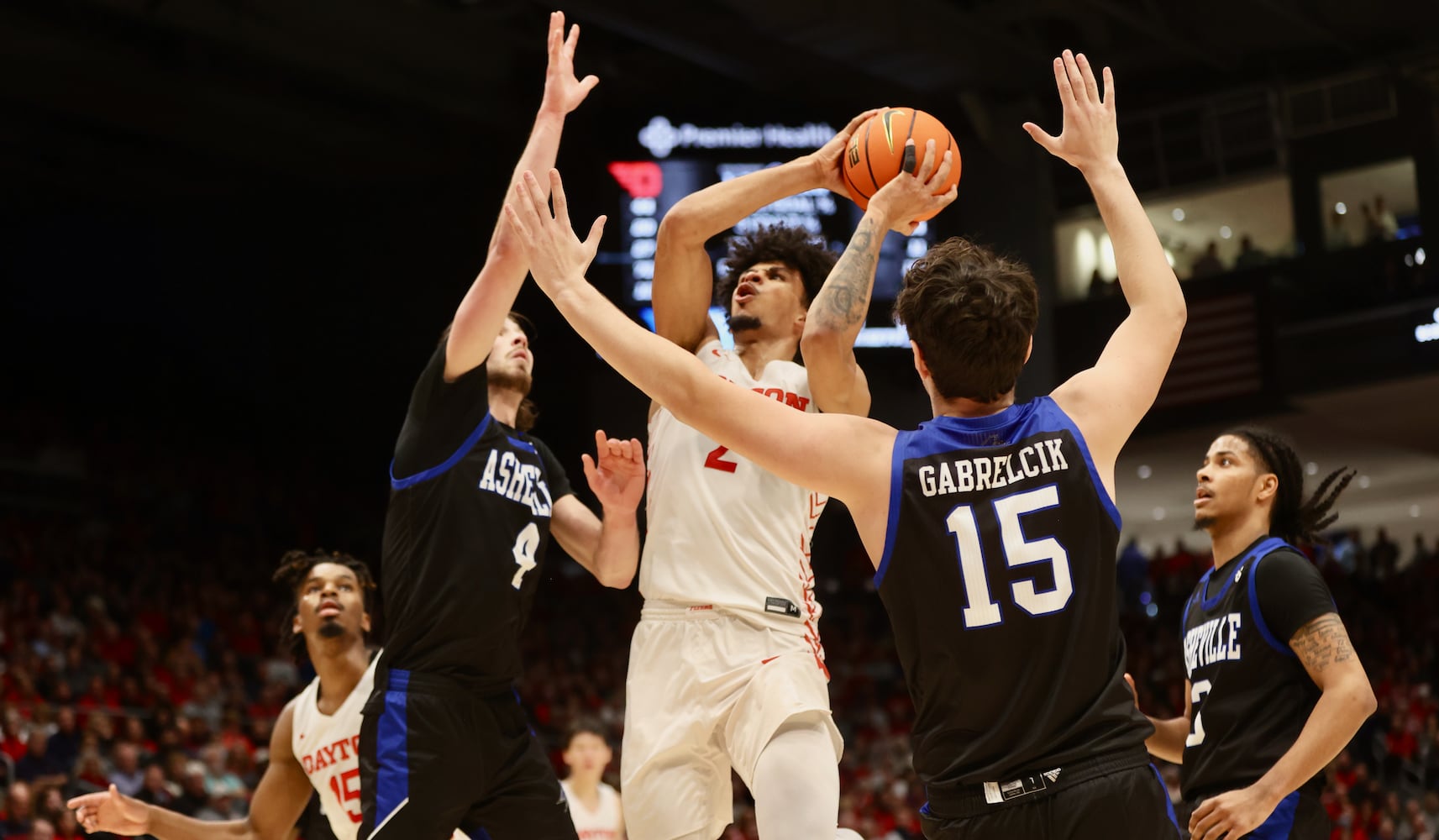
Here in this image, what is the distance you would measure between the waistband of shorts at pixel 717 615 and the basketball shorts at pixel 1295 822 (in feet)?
4.30

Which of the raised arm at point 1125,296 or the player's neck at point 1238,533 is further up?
the raised arm at point 1125,296

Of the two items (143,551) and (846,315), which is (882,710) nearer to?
(143,551)

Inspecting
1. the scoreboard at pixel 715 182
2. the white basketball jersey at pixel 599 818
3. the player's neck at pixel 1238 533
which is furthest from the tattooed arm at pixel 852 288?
the scoreboard at pixel 715 182

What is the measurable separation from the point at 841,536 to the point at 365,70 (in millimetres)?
9377

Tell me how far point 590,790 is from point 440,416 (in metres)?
3.85

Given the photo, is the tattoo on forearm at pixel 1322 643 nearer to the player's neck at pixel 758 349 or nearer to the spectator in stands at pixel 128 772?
the player's neck at pixel 758 349

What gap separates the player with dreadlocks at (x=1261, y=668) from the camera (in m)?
3.85

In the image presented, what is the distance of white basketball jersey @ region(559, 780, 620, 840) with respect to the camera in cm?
752

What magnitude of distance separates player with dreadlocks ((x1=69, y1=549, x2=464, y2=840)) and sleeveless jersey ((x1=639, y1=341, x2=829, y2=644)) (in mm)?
1585

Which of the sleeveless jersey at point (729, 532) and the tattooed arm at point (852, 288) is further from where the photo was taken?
the sleeveless jersey at point (729, 532)

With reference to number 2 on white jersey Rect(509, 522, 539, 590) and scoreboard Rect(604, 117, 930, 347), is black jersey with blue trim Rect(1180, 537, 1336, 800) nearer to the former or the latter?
number 2 on white jersey Rect(509, 522, 539, 590)

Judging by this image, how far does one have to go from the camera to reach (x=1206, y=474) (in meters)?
4.64

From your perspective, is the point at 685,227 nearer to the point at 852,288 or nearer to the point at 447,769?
the point at 852,288


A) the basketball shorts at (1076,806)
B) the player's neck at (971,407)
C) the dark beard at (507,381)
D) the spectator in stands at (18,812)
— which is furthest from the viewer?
the spectator in stands at (18,812)
